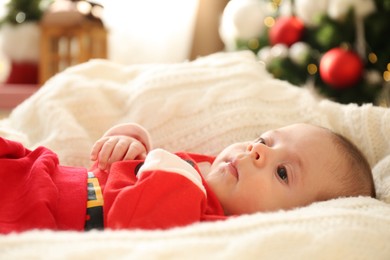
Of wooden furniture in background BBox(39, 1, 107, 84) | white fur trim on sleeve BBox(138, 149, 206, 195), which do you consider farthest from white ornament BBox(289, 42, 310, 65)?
white fur trim on sleeve BBox(138, 149, 206, 195)

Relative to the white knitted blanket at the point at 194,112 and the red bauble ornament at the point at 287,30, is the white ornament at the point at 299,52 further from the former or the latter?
the white knitted blanket at the point at 194,112

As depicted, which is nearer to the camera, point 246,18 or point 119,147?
point 119,147

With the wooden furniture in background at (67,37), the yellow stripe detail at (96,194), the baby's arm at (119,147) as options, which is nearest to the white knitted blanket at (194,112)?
the baby's arm at (119,147)

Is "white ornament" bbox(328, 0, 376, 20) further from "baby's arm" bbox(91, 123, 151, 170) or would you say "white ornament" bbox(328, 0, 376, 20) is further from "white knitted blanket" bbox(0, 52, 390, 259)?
"baby's arm" bbox(91, 123, 151, 170)

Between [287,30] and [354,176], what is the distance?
5.21 ft

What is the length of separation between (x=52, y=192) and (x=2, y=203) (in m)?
0.08

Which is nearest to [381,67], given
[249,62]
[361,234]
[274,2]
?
[274,2]

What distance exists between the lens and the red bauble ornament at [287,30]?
254 cm

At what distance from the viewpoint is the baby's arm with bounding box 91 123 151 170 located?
108 cm

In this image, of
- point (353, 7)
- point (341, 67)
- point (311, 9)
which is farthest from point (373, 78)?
point (311, 9)

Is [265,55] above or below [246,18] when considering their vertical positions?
below

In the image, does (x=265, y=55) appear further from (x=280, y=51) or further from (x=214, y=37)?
(x=214, y=37)

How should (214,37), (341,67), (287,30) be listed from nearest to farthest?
1. (341,67)
2. (287,30)
3. (214,37)

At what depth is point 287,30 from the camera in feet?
8.32
